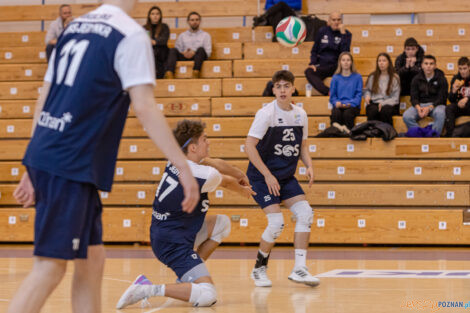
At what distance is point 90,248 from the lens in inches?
104

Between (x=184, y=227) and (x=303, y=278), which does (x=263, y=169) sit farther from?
(x=184, y=227)

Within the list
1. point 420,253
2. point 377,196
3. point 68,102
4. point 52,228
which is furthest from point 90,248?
point 377,196

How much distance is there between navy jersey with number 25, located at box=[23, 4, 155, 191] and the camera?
241 centimetres

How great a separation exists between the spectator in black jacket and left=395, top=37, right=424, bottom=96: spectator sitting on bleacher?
66cm

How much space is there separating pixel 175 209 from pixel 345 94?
18.1ft

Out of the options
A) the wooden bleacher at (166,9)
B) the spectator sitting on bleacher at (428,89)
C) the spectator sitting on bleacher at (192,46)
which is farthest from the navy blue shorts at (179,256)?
the wooden bleacher at (166,9)

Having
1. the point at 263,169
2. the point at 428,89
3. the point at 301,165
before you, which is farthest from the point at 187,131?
the point at 428,89

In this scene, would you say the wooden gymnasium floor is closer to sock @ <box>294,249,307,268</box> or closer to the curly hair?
sock @ <box>294,249,307,268</box>

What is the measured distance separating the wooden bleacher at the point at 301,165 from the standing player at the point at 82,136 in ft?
20.1

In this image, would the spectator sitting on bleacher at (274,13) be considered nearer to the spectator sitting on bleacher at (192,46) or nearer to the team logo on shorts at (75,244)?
the spectator sitting on bleacher at (192,46)

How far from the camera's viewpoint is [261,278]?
5.56 m

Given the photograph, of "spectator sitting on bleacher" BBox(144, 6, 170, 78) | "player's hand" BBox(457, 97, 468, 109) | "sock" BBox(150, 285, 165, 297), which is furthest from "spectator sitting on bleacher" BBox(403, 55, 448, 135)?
"sock" BBox(150, 285, 165, 297)

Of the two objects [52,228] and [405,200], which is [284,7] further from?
[52,228]

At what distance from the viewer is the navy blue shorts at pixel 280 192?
574 centimetres
